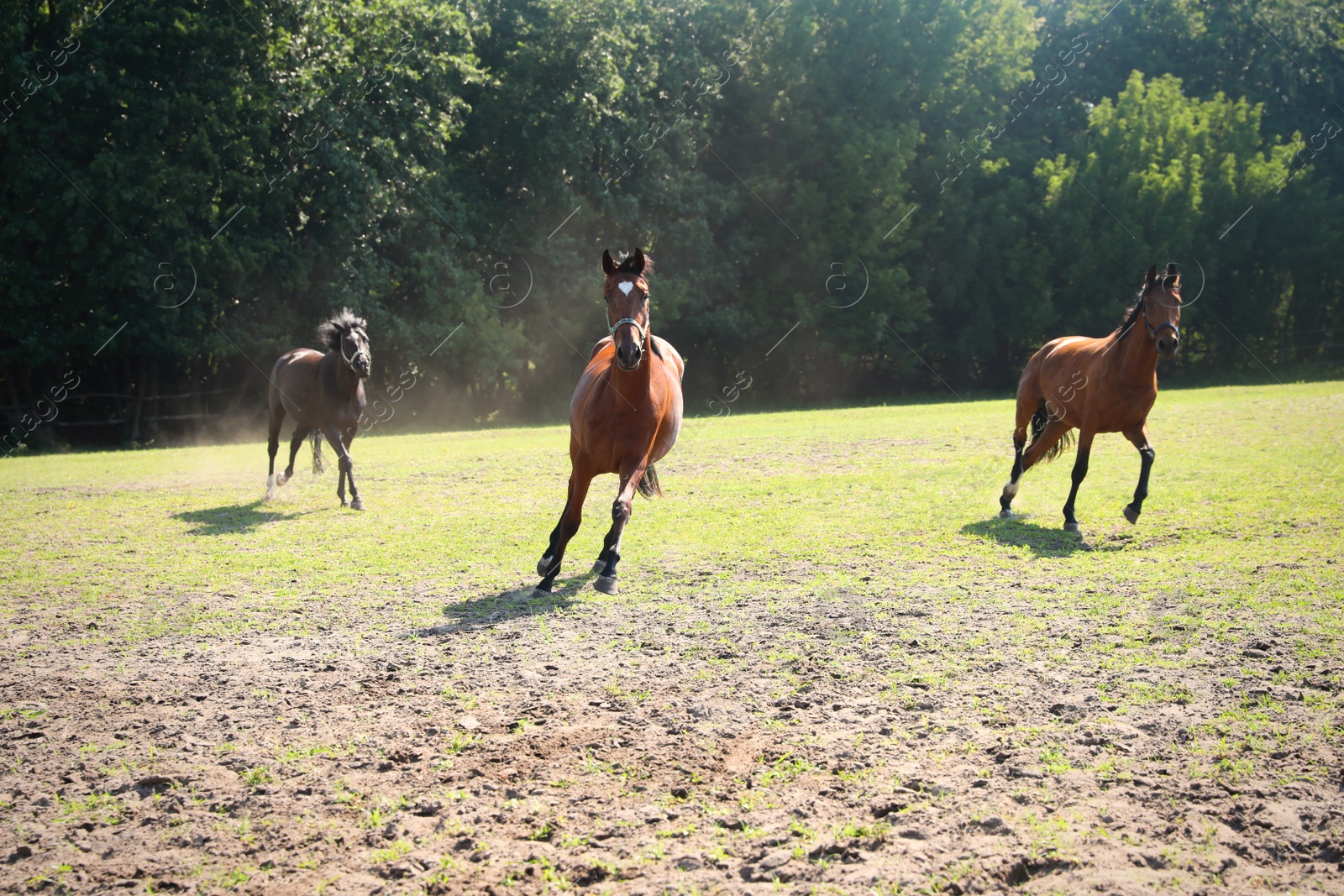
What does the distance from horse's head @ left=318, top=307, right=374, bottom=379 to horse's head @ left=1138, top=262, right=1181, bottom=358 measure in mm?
8291

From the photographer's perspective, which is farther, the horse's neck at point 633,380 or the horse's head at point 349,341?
the horse's head at point 349,341

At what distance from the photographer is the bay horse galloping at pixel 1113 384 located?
9.41 metres

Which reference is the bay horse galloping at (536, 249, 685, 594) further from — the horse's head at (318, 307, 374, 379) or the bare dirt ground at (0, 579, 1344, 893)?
the horse's head at (318, 307, 374, 379)

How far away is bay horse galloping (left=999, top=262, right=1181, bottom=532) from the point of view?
30.9ft

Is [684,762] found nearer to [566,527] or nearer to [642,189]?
[566,527]

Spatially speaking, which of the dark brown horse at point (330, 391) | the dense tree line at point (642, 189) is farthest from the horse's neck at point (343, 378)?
the dense tree line at point (642, 189)

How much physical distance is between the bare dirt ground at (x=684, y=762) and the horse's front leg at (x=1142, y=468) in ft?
11.0

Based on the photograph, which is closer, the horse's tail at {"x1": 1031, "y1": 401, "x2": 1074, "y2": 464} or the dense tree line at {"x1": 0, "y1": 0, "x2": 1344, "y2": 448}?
the horse's tail at {"x1": 1031, "y1": 401, "x2": 1074, "y2": 464}

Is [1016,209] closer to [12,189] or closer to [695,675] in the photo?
[12,189]

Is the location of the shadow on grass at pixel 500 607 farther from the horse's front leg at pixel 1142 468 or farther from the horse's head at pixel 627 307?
the horse's front leg at pixel 1142 468

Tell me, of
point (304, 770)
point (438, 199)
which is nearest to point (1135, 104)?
point (438, 199)

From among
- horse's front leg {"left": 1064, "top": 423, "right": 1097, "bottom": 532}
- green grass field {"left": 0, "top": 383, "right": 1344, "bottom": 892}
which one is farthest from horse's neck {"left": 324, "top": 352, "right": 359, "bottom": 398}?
horse's front leg {"left": 1064, "top": 423, "right": 1097, "bottom": 532}

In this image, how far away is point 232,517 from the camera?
1162 cm

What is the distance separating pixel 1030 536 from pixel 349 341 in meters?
8.07
